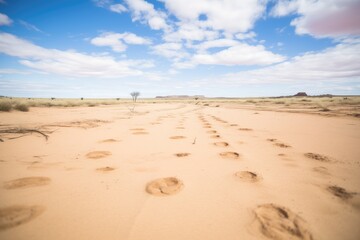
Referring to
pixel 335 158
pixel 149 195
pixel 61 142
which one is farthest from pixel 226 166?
pixel 61 142

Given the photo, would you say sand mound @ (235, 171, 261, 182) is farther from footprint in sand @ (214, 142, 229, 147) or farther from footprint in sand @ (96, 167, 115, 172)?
footprint in sand @ (96, 167, 115, 172)

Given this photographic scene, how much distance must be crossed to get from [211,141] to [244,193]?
9.27ft

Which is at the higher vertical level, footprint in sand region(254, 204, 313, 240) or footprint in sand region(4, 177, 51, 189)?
footprint in sand region(4, 177, 51, 189)

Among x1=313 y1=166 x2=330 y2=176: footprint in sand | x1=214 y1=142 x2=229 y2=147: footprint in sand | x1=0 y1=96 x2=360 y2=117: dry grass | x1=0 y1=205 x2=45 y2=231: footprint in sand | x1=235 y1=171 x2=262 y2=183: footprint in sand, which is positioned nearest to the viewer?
x1=0 y1=205 x2=45 y2=231: footprint in sand

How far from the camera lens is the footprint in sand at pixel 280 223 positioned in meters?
1.65

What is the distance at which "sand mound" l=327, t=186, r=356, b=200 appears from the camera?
7.38ft

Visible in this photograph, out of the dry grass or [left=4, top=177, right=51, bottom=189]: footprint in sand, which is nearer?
[left=4, top=177, right=51, bottom=189]: footprint in sand

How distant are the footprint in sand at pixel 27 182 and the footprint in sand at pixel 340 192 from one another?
11.7 ft

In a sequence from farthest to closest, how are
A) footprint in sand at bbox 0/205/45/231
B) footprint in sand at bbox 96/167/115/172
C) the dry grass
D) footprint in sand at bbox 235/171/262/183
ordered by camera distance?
the dry grass, footprint in sand at bbox 96/167/115/172, footprint in sand at bbox 235/171/262/183, footprint in sand at bbox 0/205/45/231

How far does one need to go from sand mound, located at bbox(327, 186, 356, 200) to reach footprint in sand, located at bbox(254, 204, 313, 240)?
0.80 meters

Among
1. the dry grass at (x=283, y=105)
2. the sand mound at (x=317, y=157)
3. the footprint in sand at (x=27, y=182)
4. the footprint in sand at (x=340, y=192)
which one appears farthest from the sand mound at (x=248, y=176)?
the dry grass at (x=283, y=105)

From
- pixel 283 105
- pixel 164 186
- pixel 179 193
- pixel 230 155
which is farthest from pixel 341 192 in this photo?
pixel 283 105

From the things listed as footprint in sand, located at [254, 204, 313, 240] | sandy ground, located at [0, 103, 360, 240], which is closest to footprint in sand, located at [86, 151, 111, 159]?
sandy ground, located at [0, 103, 360, 240]

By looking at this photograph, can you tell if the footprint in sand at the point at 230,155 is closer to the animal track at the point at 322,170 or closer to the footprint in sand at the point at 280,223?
the animal track at the point at 322,170
